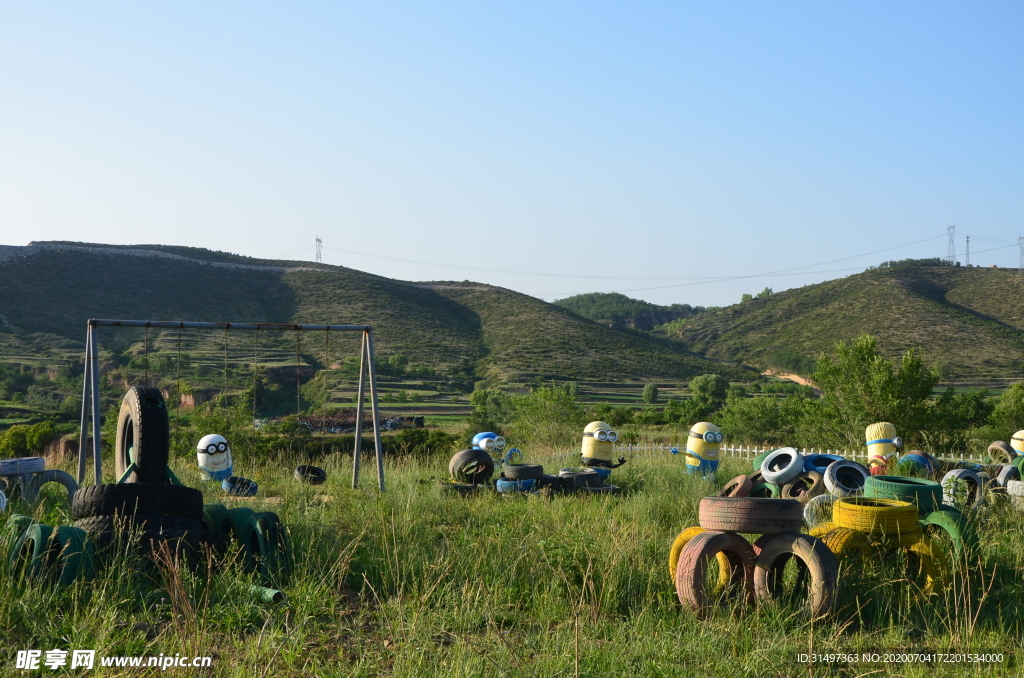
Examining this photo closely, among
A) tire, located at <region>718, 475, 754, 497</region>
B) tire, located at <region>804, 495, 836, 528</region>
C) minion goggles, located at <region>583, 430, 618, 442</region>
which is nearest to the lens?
tire, located at <region>804, 495, 836, 528</region>

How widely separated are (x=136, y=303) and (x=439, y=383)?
24.5m

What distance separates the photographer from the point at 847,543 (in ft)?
21.3

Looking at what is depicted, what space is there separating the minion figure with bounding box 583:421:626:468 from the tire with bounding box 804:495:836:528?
5845mm

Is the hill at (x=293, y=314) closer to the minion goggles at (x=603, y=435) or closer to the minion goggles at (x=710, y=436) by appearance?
the minion goggles at (x=603, y=435)

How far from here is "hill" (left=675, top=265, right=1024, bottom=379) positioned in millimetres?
56062

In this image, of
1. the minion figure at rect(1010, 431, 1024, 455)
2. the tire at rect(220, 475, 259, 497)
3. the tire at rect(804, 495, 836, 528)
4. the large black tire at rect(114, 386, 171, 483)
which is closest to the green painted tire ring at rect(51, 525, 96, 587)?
the large black tire at rect(114, 386, 171, 483)

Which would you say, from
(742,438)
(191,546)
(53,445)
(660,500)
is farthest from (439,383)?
(191,546)

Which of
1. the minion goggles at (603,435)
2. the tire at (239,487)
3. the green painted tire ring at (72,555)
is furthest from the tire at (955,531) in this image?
the tire at (239,487)

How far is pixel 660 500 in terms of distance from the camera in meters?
9.82

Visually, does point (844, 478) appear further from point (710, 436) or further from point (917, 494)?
point (917, 494)

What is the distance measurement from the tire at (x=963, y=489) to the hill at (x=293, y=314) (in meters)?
37.5

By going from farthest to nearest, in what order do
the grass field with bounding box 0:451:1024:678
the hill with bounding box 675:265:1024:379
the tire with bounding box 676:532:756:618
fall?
the hill with bounding box 675:265:1024:379 → the tire with bounding box 676:532:756:618 → the grass field with bounding box 0:451:1024:678

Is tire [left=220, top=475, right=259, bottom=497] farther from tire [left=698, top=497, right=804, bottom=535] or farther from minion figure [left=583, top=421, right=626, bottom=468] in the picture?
tire [left=698, top=497, right=804, bottom=535]

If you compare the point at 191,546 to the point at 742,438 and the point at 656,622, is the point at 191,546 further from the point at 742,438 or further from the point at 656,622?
the point at 742,438
